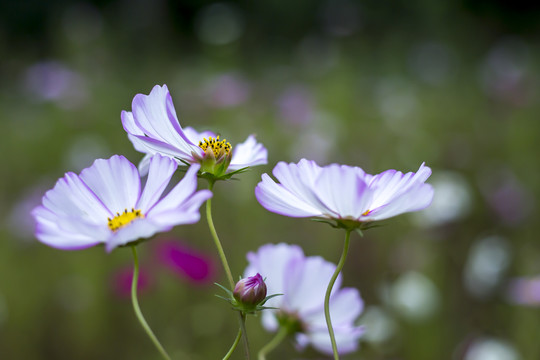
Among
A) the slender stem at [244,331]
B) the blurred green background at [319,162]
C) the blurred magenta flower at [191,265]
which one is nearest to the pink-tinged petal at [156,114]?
the slender stem at [244,331]

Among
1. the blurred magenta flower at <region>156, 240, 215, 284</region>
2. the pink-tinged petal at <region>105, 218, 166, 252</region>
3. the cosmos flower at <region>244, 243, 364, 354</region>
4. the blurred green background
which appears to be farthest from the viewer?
the blurred green background

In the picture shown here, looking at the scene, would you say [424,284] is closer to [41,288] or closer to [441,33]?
[41,288]

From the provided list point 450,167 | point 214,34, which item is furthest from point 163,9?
point 450,167

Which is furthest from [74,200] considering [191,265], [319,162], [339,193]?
[319,162]

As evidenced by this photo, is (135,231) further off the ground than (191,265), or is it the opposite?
(135,231)

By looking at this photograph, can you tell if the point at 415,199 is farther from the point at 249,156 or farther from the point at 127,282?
the point at 127,282

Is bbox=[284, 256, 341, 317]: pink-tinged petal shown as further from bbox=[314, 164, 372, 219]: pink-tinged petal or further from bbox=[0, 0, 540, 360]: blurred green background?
bbox=[0, 0, 540, 360]: blurred green background

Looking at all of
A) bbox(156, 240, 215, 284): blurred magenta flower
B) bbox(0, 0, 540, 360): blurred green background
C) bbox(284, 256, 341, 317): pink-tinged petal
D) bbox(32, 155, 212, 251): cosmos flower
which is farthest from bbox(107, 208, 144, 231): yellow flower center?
bbox(156, 240, 215, 284): blurred magenta flower
